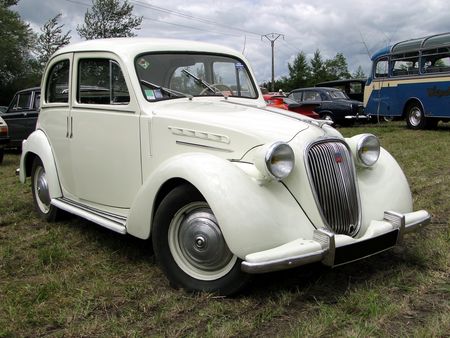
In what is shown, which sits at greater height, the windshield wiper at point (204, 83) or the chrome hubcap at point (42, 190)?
the windshield wiper at point (204, 83)

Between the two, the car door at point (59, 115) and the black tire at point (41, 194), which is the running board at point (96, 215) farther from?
the black tire at point (41, 194)

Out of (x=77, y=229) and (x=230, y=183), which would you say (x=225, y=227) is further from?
(x=77, y=229)

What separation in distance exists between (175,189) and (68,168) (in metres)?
1.76

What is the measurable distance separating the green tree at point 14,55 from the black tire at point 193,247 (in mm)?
39729

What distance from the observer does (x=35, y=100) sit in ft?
37.3

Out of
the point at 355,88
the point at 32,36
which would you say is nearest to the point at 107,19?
the point at 32,36

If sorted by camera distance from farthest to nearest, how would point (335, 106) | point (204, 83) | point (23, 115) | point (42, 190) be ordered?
point (335, 106) < point (23, 115) < point (42, 190) < point (204, 83)

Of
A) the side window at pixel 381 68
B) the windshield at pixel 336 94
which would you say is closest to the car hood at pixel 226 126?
the side window at pixel 381 68

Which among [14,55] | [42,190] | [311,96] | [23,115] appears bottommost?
[42,190]

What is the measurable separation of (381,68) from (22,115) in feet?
36.7

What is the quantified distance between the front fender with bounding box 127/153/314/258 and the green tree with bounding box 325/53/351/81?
65799 millimetres

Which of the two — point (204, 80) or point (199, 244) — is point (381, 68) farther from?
point (199, 244)

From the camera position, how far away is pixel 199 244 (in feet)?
10.4

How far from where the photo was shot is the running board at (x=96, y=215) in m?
3.79
